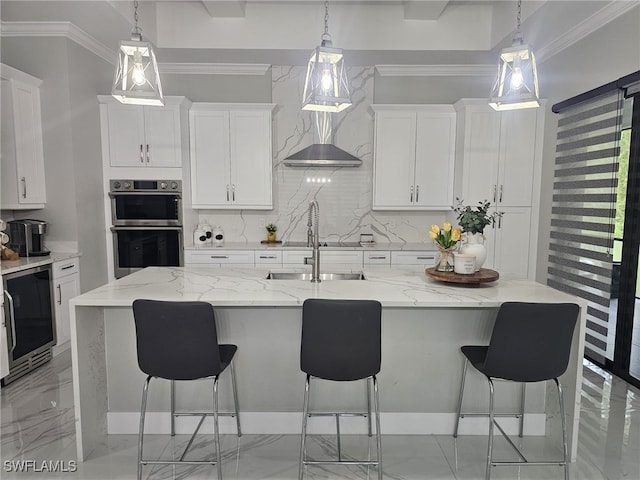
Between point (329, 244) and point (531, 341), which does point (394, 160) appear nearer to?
point (329, 244)

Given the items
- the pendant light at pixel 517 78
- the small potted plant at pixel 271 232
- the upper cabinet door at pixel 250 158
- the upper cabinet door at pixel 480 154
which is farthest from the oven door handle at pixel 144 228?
the pendant light at pixel 517 78

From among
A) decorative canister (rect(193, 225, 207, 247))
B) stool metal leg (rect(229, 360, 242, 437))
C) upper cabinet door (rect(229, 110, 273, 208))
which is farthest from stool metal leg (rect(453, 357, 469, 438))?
decorative canister (rect(193, 225, 207, 247))

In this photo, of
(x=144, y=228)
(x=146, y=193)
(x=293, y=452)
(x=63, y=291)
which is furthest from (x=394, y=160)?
(x=63, y=291)

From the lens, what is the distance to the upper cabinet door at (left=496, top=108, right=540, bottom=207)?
14.0 feet

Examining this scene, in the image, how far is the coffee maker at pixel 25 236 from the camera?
3469mm

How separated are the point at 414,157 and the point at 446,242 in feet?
7.27

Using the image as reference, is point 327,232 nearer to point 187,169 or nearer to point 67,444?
point 187,169

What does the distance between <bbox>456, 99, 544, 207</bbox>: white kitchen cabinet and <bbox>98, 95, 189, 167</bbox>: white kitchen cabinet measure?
10.1 feet

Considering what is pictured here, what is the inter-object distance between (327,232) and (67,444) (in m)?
3.31

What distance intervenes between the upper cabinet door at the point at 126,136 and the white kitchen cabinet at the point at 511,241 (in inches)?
150

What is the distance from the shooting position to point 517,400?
2.53m

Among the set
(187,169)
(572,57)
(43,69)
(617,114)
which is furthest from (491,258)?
(43,69)

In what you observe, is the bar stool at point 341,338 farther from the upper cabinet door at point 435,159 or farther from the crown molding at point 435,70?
the crown molding at point 435,70

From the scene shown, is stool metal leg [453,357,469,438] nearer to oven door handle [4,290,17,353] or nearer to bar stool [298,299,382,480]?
bar stool [298,299,382,480]
